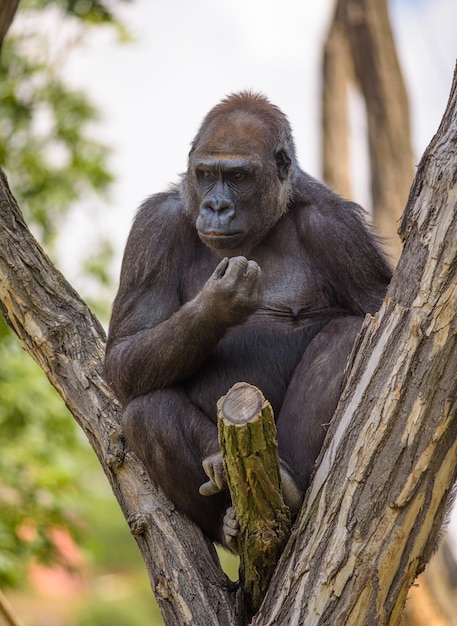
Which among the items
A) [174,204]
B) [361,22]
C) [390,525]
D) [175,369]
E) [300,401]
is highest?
[361,22]

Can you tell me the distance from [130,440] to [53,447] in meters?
→ 4.17

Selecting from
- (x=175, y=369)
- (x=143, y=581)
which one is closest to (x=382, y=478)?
(x=175, y=369)

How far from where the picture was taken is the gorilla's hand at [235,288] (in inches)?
135

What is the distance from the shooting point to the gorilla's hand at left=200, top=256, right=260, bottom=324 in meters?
3.43

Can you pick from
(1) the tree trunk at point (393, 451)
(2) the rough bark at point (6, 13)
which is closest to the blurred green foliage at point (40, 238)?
(2) the rough bark at point (6, 13)

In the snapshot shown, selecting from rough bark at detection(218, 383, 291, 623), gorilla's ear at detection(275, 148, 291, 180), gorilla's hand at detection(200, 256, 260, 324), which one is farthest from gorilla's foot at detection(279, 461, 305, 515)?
gorilla's ear at detection(275, 148, 291, 180)

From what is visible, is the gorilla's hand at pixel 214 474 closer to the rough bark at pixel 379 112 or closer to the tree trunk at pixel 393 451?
the tree trunk at pixel 393 451

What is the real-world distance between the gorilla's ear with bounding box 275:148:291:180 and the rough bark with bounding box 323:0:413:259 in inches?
176

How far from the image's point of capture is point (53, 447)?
24.9 ft

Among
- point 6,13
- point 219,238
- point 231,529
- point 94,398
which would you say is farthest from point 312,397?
point 6,13

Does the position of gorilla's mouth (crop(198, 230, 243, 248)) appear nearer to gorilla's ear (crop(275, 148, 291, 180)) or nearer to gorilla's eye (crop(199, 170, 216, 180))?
gorilla's eye (crop(199, 170, 216, 180))

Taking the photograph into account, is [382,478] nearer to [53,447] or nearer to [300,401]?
[300,401]

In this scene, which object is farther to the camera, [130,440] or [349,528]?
[130,440]

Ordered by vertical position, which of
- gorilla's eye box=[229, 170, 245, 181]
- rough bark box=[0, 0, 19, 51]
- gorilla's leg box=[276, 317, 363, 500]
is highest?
rough bark box=[0, 0, 19, 51]
